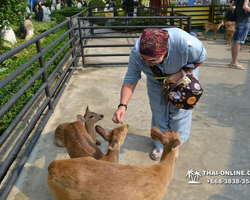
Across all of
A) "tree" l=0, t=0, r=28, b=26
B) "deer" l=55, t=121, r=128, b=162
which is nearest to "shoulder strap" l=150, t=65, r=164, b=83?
"deer" l=55, t=121, r=128, b=162

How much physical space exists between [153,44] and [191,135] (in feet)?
5.90

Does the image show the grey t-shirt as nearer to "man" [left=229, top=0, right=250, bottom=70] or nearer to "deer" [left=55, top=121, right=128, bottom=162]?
"man" [left=229, top=0, right=250, bottom=70]

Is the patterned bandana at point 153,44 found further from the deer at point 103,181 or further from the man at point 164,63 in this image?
the deer at point 103,181

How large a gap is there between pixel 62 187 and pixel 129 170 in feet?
1.58

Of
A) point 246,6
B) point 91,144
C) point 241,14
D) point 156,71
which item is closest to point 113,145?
point 91,144

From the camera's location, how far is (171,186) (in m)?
2.55

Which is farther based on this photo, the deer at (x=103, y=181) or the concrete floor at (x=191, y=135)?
the concrete floor at (x=191, y=135)

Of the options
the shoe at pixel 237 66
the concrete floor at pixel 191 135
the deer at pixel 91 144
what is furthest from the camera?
the shoe at pixel 237 66

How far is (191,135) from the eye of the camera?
11.2 ft

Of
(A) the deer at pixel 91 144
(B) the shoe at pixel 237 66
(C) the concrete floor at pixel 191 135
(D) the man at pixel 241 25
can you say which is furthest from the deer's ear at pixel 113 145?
(B) the shoe at pixel 237 66

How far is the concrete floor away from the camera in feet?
8.31

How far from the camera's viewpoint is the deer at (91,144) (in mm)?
2263

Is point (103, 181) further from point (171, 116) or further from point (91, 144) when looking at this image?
point (171, 116)

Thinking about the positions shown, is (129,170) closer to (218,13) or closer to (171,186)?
(171,186)
